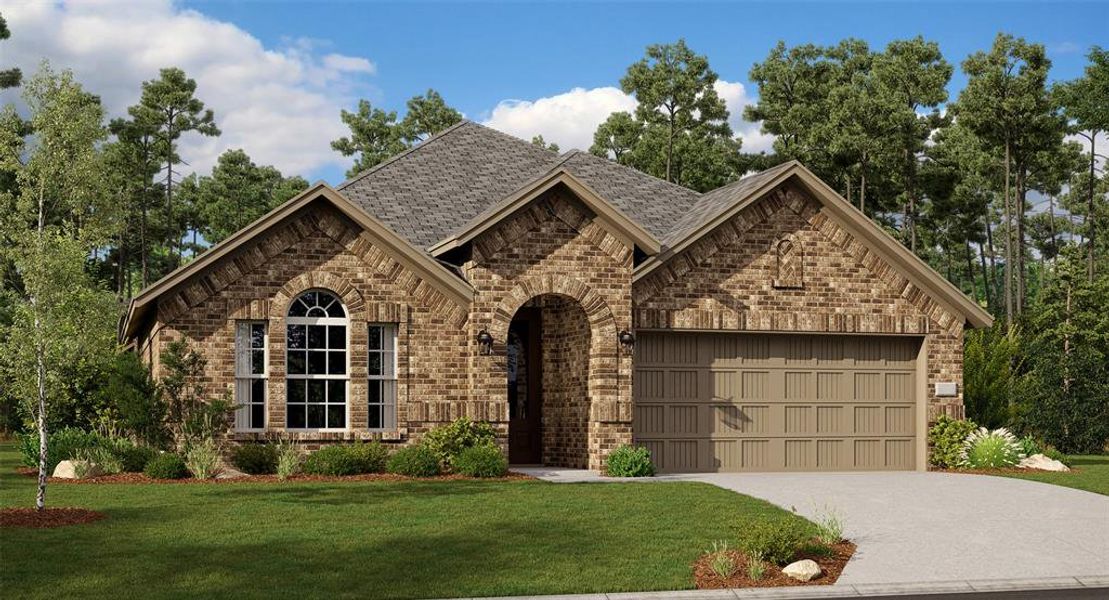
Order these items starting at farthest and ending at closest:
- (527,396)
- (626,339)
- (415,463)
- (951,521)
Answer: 1. (527,396)
2. (626,339)
3. (415,463)
4. (951,521)

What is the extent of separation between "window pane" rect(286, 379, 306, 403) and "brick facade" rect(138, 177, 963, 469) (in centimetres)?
30

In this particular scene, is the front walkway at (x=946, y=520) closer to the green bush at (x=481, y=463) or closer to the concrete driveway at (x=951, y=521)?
the concrete driveway at (x=951, y=521)

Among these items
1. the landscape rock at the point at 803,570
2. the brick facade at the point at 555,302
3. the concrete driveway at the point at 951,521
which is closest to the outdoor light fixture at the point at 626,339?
the brick facade at the point at 555,302

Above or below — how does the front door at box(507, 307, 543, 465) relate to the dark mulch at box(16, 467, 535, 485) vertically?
above

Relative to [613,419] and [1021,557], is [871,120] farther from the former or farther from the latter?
[1021,557]

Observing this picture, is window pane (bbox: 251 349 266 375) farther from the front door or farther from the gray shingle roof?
the front door

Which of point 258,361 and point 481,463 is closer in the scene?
point 481,463

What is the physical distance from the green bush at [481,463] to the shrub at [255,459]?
316cm

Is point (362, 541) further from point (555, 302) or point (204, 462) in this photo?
point (555, 302)

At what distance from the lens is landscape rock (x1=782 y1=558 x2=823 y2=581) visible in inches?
468

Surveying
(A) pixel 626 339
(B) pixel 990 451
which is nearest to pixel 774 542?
(A) pixel 626 339

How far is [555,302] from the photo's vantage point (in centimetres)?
2339

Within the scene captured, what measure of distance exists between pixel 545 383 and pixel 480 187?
15.7ft

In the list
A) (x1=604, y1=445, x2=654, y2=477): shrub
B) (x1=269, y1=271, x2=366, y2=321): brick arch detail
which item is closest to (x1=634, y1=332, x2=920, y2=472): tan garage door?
(x1=604, y1=445, x2=654, y2=477): shrub
